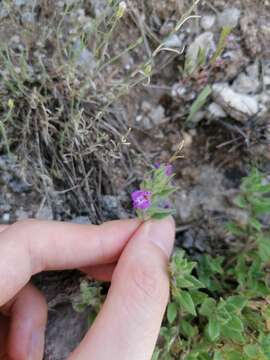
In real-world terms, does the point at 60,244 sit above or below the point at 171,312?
above

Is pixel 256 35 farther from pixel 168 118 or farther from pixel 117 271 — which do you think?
pixel 117 271

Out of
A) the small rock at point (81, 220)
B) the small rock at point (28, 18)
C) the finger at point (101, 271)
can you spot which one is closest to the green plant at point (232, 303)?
the finger at point (101, 271)

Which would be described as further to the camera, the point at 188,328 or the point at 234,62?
the point at 234,62

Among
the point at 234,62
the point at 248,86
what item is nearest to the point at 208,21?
the point at 234,62

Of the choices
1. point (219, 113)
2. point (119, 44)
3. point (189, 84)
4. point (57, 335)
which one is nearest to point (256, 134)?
point (219, 113)

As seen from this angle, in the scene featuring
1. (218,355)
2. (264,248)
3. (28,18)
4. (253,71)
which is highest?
(28,18)

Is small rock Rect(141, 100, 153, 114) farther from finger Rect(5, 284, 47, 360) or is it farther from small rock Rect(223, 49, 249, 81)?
finger Rect(5, 284, 47, 360)

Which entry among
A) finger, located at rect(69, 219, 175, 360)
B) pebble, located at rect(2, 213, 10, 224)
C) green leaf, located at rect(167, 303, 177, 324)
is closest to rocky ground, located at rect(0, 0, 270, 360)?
pebble, located at rect(2, 213, 10, 224)

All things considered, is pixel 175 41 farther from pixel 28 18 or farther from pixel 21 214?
pixel 21 214
